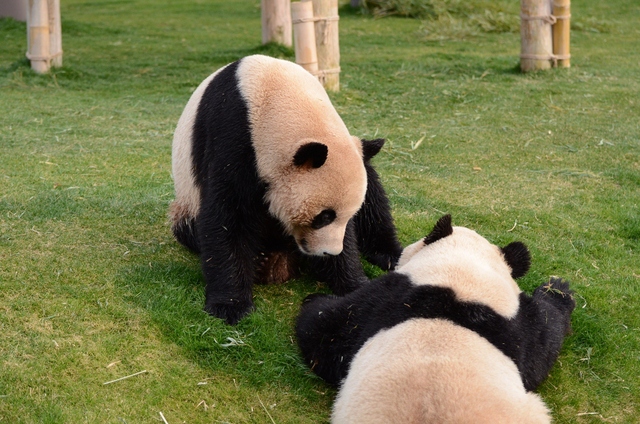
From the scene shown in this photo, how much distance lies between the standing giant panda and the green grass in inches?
7.9

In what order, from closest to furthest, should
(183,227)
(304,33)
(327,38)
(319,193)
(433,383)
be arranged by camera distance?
(433,383), (319,193), (183,227), (304,33), (327,38)

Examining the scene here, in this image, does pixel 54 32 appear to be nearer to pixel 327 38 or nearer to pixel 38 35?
pixel 38 35

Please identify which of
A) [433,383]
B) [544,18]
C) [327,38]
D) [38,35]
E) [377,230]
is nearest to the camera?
[433,383]

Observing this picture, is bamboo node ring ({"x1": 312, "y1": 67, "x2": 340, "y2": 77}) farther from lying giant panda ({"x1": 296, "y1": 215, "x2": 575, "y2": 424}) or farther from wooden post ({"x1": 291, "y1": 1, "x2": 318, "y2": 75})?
lying giant panda ({"x1": 296, "y1": 215, "x2": 575, "y2": 424})

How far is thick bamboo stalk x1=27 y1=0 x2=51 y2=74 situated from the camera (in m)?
8.69

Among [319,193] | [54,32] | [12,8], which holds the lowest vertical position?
[319,193]

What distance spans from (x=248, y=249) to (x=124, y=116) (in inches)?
170

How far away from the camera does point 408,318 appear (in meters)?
2.98

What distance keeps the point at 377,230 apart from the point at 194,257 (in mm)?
1038

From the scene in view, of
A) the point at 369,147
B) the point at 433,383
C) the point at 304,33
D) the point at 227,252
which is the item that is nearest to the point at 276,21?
the point at 304,33

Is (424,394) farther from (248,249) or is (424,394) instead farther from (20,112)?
(20,112)

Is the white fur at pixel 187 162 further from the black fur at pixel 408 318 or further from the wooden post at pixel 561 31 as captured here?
the wooden post at pixel 561 31

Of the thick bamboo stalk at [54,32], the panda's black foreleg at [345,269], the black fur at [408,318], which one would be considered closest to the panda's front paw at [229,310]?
the black fur at [408,318]

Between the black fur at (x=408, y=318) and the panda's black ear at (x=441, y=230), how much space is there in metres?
0.24
